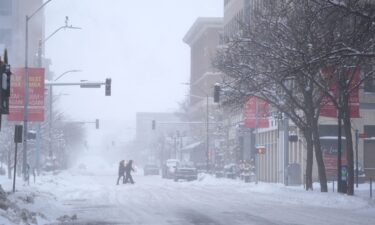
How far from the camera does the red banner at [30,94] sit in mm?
35969

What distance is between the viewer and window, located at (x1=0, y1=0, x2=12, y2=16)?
394 ft

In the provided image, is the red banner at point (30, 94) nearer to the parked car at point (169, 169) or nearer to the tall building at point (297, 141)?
the tall building at point (297, 141)

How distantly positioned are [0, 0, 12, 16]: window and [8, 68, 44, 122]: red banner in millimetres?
86555

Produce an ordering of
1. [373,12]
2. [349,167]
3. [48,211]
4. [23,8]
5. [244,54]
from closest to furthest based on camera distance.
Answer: [373,12] < [48,211] < [349,167] < [244,54] < [23,8]

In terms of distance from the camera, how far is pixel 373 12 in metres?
21.8

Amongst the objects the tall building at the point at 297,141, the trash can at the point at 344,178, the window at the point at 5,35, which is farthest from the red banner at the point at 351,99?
the window at the point at 5,35

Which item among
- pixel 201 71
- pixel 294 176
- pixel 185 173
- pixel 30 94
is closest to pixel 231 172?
pixel 185 173

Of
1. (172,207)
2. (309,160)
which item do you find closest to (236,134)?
(309,160)

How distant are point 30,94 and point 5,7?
8835 centimetres

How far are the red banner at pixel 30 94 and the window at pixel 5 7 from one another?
86.6 meters

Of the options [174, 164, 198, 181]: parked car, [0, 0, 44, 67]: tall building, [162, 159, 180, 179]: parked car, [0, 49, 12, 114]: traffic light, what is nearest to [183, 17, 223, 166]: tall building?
[162, 159, 180, 179]: parked car

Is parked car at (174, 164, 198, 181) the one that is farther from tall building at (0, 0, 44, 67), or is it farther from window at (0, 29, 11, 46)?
window at (0, 29, 11, 46)

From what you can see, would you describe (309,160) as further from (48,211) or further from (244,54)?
(48,211)

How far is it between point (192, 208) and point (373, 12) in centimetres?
953
